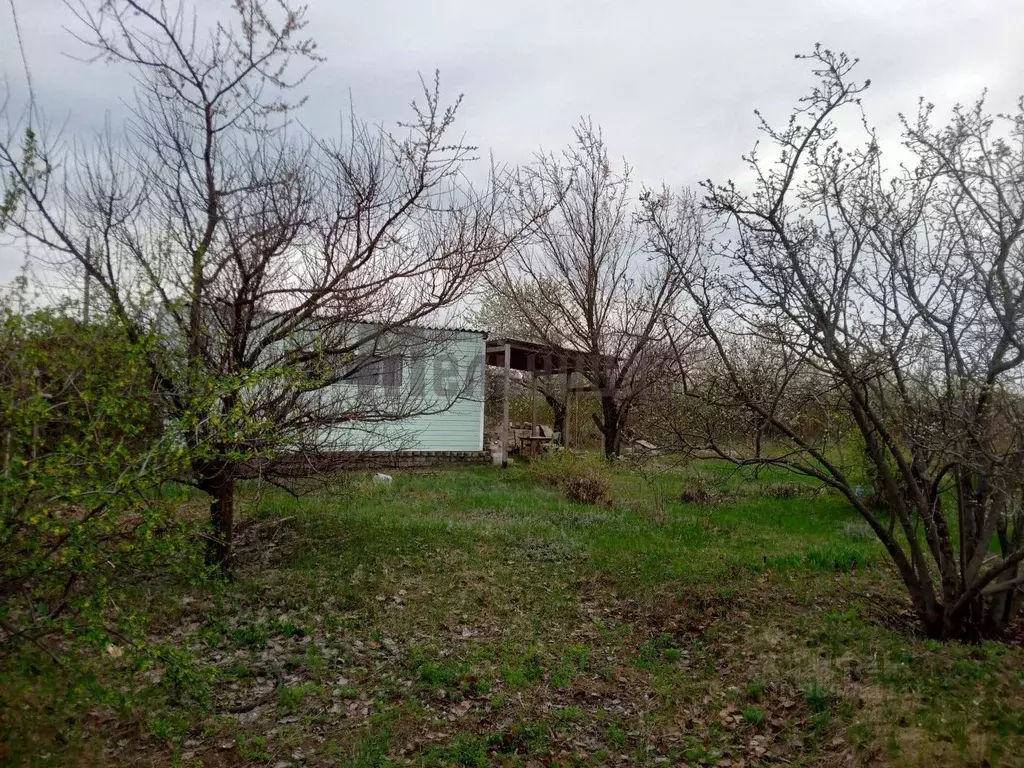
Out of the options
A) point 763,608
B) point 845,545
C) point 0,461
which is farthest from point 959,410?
point 0,461

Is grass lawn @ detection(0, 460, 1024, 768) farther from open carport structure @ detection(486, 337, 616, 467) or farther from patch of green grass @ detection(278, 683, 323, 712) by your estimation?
open carport structure @ detection(486, 337, 616, 467)

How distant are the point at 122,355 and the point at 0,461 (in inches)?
29.3

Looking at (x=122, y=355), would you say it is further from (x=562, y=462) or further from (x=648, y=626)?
(x=562, y=462)

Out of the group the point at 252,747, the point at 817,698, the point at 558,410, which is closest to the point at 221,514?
the point at 252,747

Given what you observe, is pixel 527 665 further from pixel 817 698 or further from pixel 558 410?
pixel 558 410

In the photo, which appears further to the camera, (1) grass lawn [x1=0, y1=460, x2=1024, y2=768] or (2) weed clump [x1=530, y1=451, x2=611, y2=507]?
(2) weed clump [x1=530, y1=451, x2=611, y2=507]

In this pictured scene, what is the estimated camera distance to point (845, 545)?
26.2 ft

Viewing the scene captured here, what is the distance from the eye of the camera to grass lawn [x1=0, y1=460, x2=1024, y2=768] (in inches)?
148

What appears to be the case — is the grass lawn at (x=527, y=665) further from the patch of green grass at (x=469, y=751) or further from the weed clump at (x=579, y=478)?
the weed clump at (x=579, y=478)

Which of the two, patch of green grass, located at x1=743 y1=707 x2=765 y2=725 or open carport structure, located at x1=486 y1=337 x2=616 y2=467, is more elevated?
open carport structure, located at x1=486 y1=337 x2=616 y2=467

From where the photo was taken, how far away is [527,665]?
5.02 m

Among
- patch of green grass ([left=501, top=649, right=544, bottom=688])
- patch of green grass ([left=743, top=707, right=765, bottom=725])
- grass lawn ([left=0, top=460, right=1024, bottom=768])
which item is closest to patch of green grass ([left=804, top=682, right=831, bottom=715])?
grass lawn ([left=0, top=460, right=1024, bottom=768])

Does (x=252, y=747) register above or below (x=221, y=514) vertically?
below

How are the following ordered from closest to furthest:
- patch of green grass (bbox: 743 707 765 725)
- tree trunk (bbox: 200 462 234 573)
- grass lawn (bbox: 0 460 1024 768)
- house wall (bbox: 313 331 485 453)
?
1. grass lawn (bbox: 0 460 1024 768)
2. patch of green grass (bbox: 743 707 765 725)
3. tree trunk (bbox: 200 462 234 573)
4. house wall (bbox: 313 331 485 453)
